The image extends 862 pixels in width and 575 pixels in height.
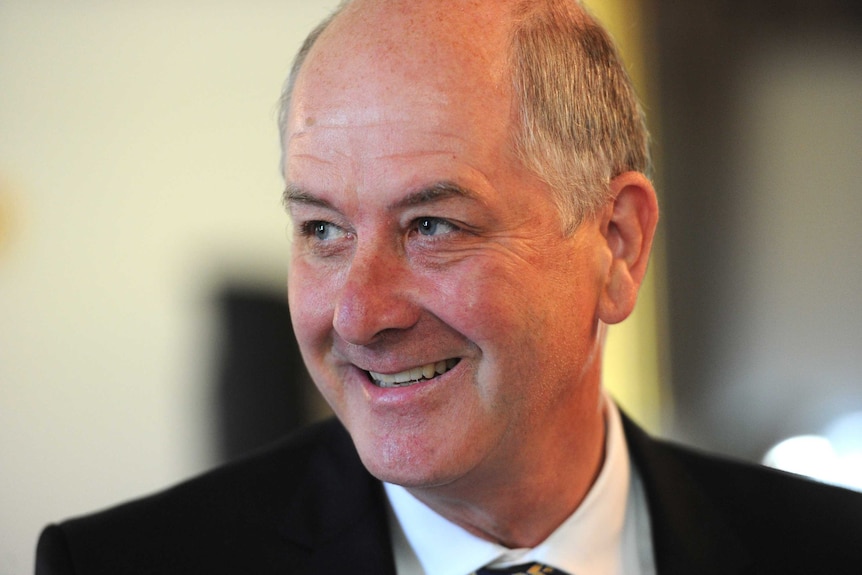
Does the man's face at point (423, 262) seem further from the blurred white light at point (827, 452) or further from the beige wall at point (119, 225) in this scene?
the blurred white light at point (827, 452)

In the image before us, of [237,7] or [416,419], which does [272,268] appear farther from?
[416,419]

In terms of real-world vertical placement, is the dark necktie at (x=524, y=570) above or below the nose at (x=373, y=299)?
below

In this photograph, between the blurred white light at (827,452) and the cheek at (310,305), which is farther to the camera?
the blurred white light at (827,452)

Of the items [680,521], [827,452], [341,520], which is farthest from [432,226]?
[827,452]

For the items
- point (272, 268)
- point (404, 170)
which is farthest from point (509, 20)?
point (272, 268)

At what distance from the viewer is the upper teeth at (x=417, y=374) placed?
1.56 metres

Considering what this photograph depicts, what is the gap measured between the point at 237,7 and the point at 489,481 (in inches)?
99.9

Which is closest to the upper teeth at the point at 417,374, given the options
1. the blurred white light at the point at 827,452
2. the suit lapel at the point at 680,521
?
the suit lapel at the point at 680,521

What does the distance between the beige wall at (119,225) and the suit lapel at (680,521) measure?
1.96m

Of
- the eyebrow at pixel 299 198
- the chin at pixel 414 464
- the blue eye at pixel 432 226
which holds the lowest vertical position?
the chin at pixel 414 464

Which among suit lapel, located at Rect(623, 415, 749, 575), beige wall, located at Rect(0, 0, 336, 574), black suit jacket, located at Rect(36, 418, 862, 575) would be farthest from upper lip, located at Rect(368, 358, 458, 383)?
beige wall, located at Rect(0, 0, 336, 574)

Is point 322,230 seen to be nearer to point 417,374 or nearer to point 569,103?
point 417,374

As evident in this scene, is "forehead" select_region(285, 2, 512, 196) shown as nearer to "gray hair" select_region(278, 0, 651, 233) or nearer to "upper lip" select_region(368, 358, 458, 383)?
"gray hair" select_region(278, 0, 651, 233)

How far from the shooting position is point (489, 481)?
168 cm
